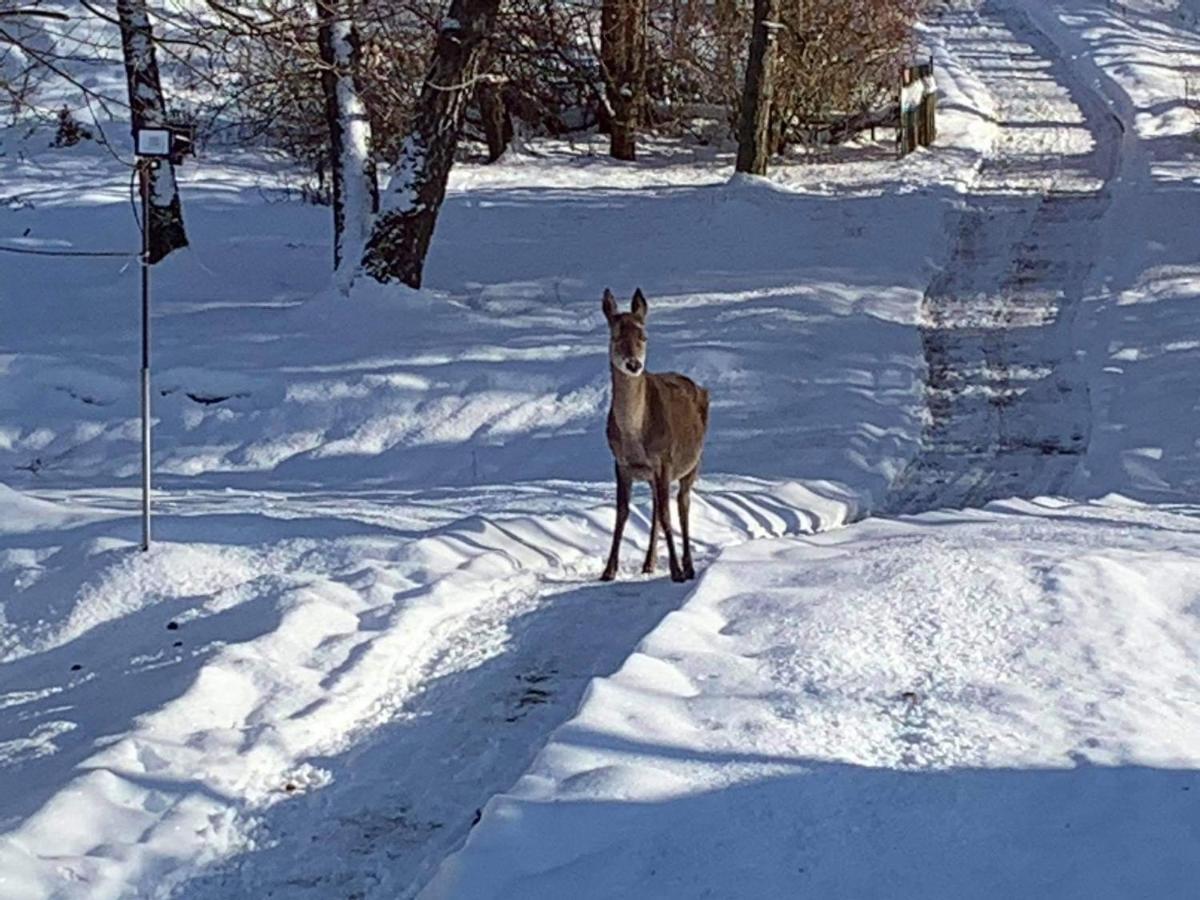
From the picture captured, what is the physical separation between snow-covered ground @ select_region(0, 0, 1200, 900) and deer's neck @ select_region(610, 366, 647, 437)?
3.14ft

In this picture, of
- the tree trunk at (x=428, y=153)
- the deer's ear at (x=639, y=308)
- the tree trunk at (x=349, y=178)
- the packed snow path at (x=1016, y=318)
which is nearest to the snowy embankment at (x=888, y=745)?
the deer's ear at (x=639, y=308)

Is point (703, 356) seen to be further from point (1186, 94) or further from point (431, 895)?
point (1186, 94)

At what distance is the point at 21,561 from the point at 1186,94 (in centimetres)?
3089

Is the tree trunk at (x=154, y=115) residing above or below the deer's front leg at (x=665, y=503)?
above

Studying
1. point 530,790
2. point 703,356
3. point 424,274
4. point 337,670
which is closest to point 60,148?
point 424,274

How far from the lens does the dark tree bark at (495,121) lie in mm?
26469

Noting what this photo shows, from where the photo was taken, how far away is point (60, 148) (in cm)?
2733

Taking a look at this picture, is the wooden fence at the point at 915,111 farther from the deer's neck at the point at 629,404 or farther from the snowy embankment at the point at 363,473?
the deer's neck at the point at 629,404

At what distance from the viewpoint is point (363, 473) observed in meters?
14.4

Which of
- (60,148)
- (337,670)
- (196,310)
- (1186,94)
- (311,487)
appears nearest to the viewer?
(337,670)

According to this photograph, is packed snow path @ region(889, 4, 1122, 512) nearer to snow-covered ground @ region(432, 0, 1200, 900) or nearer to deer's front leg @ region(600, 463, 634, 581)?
snow-covered ground @ region(432, 0, 1200, 900)

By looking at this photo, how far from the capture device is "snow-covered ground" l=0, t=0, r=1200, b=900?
6523 millimetres

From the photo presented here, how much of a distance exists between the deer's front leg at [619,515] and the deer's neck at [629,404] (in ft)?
0.97

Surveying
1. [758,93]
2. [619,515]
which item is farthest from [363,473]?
[758,93]
